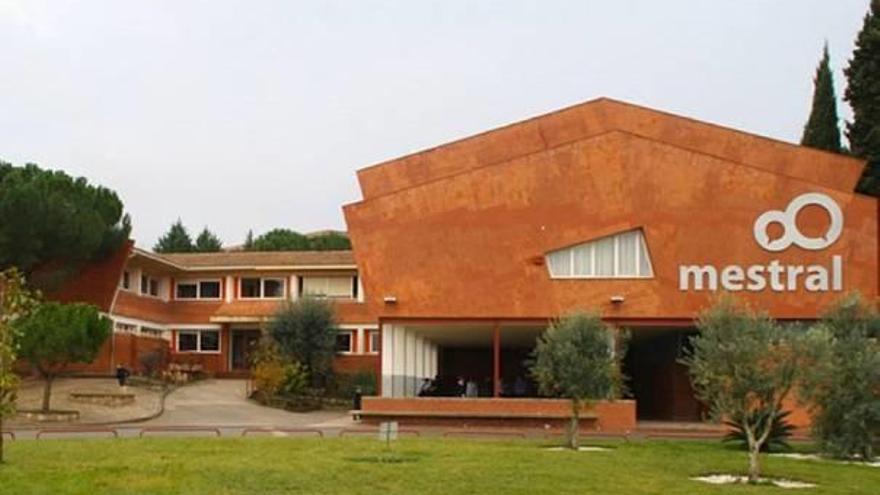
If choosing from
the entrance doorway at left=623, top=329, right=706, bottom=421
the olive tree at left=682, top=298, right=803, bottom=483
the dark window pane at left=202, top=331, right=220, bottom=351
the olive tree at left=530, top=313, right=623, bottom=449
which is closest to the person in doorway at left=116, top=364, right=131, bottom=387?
the dark window pane at left=202, top=331, right=220, bottom=351

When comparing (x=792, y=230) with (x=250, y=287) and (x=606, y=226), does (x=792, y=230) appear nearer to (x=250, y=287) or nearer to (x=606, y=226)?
(x=606, y=226)

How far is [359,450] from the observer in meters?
27.3

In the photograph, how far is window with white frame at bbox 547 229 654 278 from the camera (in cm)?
4519

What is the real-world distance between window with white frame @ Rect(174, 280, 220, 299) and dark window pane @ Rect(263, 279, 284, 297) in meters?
2.83

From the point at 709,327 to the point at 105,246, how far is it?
1624 inches

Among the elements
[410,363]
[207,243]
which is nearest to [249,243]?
[207,243]

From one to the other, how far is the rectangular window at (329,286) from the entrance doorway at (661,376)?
17299 mm

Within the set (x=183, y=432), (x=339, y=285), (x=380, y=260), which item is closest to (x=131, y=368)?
(x=339, y=285)

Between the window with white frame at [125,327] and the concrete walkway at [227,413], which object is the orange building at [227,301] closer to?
the window with white frame at [125,327]

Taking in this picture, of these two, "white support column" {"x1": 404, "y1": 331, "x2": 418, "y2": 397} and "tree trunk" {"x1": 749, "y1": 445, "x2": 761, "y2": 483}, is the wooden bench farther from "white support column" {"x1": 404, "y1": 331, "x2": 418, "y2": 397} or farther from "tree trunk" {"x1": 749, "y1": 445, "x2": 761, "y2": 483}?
"tree trunk" {"x1": 749, "y1": 445, "x2": 761, "y2": 483}

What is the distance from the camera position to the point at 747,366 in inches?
960

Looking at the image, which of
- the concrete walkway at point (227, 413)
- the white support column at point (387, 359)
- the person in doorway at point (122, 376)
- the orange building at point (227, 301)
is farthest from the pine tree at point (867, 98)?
the person in doorway at point (122, 376)

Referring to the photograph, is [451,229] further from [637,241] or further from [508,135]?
[637,241]

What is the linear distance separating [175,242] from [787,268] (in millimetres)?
86313
